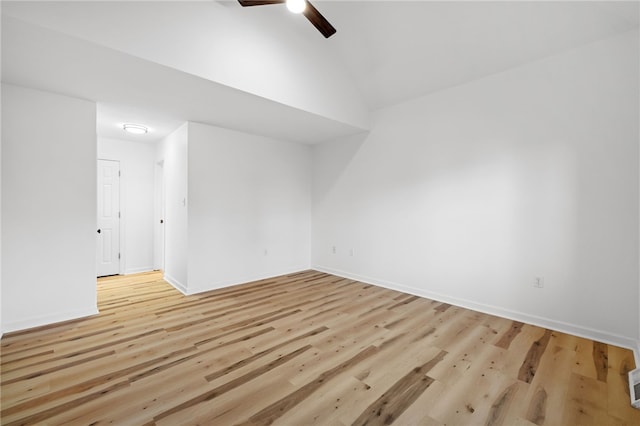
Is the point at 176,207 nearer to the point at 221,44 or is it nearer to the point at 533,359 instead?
the point at 221,44

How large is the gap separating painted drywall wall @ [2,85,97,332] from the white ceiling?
32cm

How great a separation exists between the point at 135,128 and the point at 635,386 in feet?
20.4

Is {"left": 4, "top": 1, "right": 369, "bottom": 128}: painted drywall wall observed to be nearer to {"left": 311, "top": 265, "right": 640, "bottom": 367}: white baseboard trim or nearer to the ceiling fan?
the ceiling fan

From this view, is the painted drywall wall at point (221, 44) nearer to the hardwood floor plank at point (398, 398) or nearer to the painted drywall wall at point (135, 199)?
the hardwood floor plank at point (398, 398)

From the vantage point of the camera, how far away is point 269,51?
10.2 ft

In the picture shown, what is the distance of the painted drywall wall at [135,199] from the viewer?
16.8 feet

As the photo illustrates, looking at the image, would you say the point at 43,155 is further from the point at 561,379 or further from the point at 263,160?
the point at 561,379

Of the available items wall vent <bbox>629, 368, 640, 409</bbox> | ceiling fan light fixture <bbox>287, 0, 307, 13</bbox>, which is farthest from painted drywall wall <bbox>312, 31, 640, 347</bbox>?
ceiling fan light fixture <bbox>287, 0, 307, 13</bbox>

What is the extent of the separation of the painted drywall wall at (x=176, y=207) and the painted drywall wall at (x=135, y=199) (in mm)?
783

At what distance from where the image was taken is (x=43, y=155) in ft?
9.49

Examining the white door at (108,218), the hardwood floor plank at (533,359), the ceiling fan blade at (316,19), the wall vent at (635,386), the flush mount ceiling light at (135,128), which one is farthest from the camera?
the white door at (108,218)

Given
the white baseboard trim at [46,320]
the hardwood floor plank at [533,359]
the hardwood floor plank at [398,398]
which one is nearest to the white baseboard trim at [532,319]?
the hardwood floor plank at [533,359]

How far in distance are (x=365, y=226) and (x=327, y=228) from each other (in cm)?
93

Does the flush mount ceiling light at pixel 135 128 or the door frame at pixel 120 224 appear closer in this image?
the flush mount ceiling light at pixel 135 128
